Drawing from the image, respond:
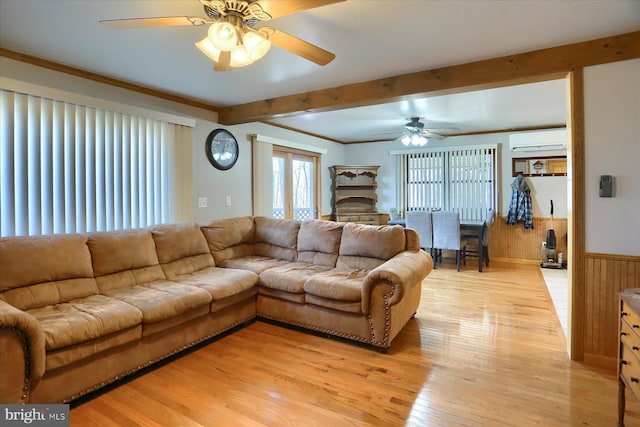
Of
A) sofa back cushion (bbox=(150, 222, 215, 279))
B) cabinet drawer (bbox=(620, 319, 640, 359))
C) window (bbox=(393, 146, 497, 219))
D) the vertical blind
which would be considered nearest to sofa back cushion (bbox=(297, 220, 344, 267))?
sofa back cushion (bbox=(150, 222, 215, 279))

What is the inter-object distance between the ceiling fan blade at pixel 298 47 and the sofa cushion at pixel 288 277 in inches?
73.0

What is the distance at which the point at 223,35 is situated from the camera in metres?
1.66

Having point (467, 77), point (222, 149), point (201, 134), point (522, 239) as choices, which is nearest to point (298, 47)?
point (467, 77)

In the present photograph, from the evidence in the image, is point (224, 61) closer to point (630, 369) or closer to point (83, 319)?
point (83, 319)

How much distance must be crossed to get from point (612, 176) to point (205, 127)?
4.03 metres

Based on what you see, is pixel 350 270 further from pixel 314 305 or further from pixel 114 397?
pixel 114 397

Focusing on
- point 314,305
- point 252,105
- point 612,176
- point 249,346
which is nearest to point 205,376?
point 249,346

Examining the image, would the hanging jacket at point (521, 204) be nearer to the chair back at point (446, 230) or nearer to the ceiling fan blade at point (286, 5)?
the chair back at point (446, 230)

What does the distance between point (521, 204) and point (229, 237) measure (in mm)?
4922

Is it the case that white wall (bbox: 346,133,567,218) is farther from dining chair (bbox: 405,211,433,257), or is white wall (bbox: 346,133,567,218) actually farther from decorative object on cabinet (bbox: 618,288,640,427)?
decorative object on cabinet (bbox: 618,288,640,427)

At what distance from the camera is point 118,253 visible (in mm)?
2781

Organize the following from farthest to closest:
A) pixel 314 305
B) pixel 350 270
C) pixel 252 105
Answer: pixel 252 105, pixel 350 270, pixel 314 305

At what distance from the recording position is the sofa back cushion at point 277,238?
3.88 meters

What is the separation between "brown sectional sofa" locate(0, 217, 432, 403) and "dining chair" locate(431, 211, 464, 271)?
6.98 ft
